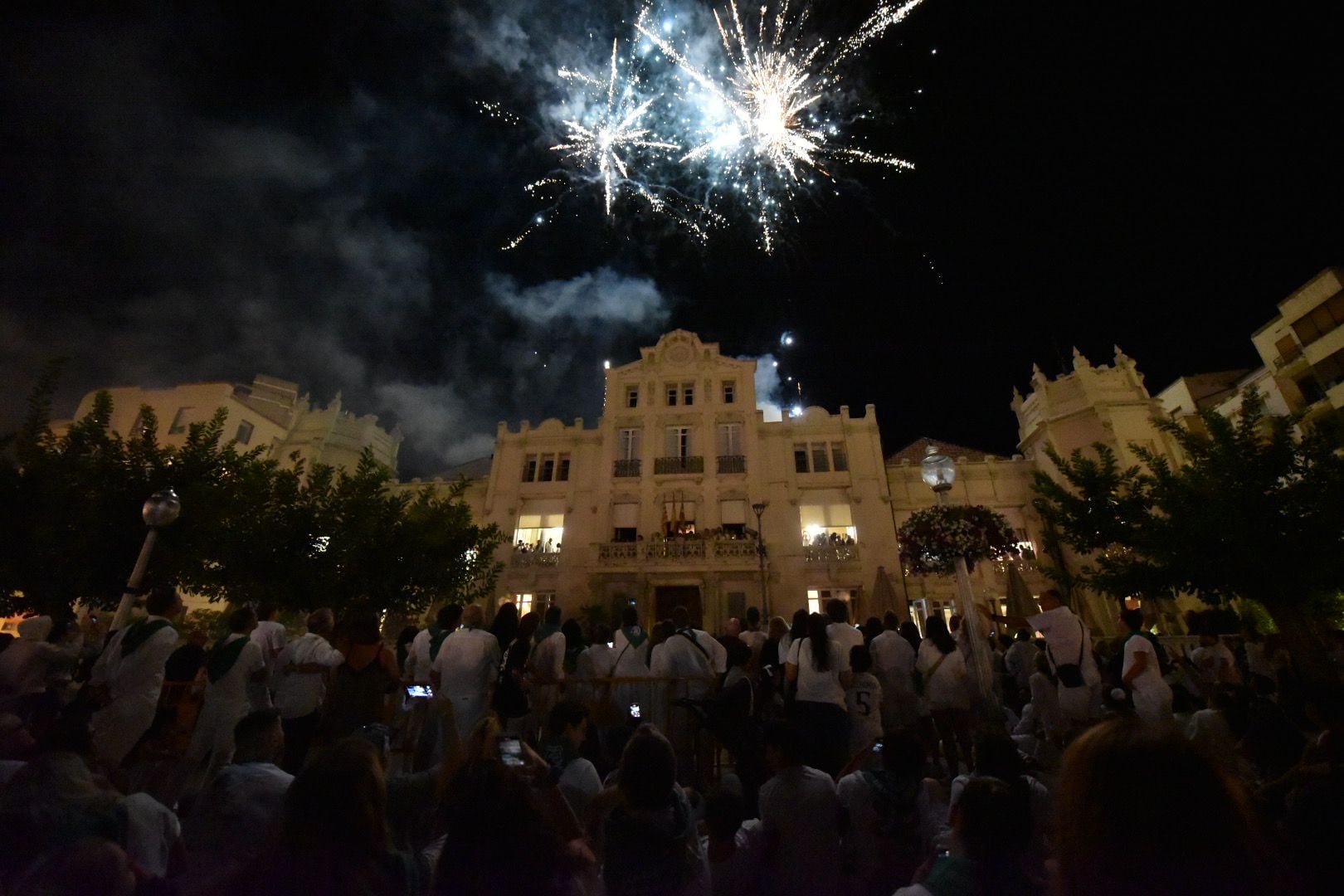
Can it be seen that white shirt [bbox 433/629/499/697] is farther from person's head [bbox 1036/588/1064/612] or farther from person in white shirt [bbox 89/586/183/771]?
person's head [bbox 1036/588/1064/612]

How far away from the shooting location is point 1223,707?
6.72 m

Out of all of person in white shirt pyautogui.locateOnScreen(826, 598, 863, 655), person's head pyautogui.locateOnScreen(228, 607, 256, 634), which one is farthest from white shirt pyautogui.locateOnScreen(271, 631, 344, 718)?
person in white shirt pyautogui.locateOnScreen(826, 598, 863, 655)

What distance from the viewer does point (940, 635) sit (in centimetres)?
768

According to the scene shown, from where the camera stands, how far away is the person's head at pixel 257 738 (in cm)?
330

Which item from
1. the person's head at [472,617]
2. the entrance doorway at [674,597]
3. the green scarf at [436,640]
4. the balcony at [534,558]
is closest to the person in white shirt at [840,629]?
the person's head at [472,617]

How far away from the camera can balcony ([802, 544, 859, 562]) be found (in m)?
23.0

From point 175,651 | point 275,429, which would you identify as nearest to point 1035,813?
point 175,651

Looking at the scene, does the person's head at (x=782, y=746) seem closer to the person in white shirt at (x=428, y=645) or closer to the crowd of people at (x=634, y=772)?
the crowd of people at (x=634, y=772)

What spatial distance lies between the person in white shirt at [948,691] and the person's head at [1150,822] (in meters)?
6.38

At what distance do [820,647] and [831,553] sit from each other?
57.5ft

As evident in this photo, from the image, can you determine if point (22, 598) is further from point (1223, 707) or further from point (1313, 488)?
point (1313, 488)

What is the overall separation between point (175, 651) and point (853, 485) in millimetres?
22632

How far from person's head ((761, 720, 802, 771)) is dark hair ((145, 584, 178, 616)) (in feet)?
20.5

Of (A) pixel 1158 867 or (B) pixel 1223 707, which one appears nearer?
(A) pixel 1158 867
